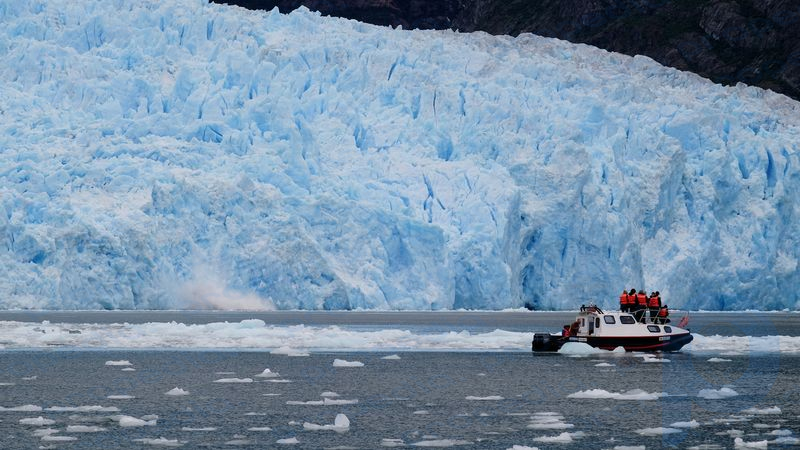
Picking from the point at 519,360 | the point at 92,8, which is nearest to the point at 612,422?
the point at 519,360

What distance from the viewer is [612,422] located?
520 inches

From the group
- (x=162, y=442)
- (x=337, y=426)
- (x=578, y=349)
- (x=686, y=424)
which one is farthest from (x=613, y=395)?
(x=578, y=349)

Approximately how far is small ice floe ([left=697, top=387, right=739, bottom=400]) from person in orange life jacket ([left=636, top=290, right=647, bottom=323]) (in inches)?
318

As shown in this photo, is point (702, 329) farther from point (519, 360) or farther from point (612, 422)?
point (612, 422)

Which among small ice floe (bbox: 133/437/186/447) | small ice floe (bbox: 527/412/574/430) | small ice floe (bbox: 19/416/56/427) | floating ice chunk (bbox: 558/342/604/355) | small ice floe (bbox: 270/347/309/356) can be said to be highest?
floating ice chunk (bbox: 558/342/604/355)

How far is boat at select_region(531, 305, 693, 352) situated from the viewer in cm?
2458

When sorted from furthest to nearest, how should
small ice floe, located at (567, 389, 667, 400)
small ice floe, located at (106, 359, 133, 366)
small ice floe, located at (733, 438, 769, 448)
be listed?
small ice floe, located at (106, 359, 133, 366) → small ice floe, located at (567, 389, 667, 400) → small ice floe, located at (733, 438, 769, 448)

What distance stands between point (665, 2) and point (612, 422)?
72.9m

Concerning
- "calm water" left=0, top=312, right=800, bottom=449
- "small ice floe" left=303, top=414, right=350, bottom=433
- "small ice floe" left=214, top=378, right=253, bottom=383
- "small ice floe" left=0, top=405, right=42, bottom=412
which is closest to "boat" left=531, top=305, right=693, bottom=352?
"calm water" left=0, top=312, right=800, bottom=449

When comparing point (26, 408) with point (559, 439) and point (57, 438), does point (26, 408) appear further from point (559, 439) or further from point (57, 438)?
point (559, 439)

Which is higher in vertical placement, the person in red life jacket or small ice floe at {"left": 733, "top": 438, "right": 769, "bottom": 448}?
the person in red life jacket

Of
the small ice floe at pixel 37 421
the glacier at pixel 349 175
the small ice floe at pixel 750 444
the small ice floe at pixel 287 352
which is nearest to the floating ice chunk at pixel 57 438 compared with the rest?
the small ice floe at pixel 37 421

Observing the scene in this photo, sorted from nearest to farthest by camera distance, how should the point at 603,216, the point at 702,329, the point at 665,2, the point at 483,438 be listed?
the point at 483,438 < the point at 702,329 < the point at 603,216 < the point at 665,2

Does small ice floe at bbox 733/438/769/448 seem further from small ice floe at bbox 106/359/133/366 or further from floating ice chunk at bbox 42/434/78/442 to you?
small ice floe at bbox 106/359/133/366
